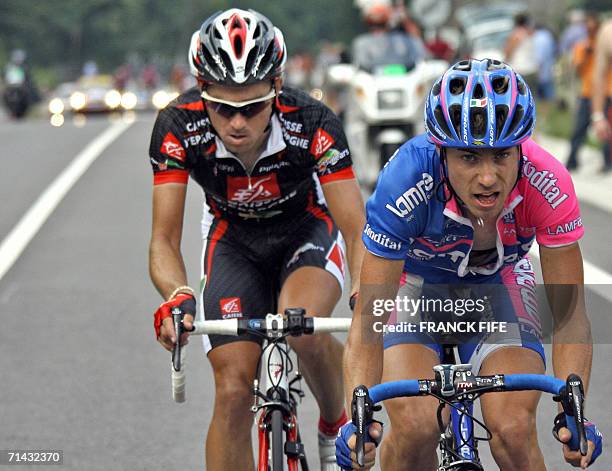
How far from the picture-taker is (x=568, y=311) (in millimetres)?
4484

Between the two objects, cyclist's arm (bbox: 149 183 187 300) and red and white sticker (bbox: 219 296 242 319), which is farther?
red and white sticker (bbox: 219 296 242 319)

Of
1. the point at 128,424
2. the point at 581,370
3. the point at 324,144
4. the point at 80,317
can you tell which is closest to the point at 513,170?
the point at 581,370

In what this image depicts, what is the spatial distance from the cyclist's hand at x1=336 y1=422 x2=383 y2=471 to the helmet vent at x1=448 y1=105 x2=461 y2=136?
92 centimetres

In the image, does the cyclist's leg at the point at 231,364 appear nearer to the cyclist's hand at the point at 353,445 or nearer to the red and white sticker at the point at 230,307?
the red and white sticker at the point at 230,307

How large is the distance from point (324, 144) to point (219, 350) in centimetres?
94

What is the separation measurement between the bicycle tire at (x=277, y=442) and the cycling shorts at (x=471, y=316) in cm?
53

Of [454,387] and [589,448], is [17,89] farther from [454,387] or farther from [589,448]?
[589,448]

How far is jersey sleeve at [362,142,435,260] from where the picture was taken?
4.54 meters

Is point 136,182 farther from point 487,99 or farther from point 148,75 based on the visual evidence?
point 148,75

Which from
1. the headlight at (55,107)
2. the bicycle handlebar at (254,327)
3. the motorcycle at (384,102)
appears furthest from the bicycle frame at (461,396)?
the headlight at (55,107)

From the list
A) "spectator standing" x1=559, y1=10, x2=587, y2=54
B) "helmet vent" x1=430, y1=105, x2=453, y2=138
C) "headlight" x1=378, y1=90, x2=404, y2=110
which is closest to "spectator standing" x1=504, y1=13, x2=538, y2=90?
"spectator standing" x1=559, y1=10, x2=587, y2=54

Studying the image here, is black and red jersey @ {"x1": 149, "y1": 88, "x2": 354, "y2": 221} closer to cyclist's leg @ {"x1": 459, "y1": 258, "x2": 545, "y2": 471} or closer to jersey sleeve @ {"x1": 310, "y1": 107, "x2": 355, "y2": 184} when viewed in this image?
jersey sleeve @ {"x1": 310, "y1": 107, "x2": 355, "y2": 184}

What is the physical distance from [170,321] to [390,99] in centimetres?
1105

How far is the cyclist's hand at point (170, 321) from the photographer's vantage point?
4.76m
